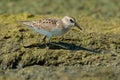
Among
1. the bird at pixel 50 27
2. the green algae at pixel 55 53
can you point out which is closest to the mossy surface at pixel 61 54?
the green algae at pixel 55 53

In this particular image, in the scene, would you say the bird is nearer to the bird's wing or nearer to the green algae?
the bird's wing

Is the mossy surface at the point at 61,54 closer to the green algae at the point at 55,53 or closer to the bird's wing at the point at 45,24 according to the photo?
the green algae at the point at 55,53

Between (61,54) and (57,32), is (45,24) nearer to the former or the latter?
(57,32)

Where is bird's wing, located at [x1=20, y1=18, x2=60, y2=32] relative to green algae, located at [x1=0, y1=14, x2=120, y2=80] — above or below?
above

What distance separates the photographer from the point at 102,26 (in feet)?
43.9

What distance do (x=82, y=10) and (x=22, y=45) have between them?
23.5 ft

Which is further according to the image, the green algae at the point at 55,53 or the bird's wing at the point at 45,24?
the bird's wing at the point at 45,24

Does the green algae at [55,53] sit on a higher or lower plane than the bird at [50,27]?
lower

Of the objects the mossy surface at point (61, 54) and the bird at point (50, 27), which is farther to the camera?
the bird at point (50, 27)

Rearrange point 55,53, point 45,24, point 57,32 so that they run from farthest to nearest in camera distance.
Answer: point 45,24 < point 57,32 < point 55,53

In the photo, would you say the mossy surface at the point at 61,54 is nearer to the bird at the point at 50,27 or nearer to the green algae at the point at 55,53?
the green algae at the point at 55,53

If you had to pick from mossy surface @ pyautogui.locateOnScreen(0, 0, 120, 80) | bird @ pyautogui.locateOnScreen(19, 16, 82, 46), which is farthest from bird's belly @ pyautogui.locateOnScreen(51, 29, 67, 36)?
mossy surface @ pyautogui.locateOnScreen(0, 0, 120, 80)

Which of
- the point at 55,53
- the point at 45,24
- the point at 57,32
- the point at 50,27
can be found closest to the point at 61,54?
the point at 55,53

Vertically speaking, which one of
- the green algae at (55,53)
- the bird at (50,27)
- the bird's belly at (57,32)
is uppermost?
the bird at (50,27)
